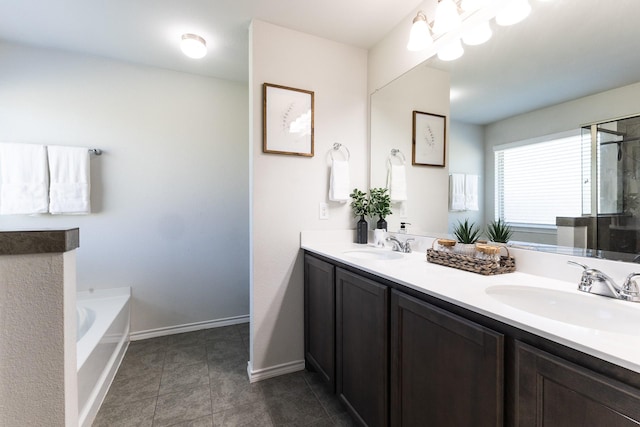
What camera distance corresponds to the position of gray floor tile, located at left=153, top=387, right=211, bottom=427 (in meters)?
1.52

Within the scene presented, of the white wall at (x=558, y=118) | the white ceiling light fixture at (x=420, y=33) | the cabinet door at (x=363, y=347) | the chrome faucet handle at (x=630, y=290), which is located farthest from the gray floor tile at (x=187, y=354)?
the white ceiling light fixture at (x=420, y=33)

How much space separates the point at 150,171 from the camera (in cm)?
249

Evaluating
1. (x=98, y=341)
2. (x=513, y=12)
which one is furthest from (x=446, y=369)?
(x=98, y=341)

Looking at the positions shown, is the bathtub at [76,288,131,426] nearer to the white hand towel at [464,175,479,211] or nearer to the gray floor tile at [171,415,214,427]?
the gray floor tile at [171,415,214,427]

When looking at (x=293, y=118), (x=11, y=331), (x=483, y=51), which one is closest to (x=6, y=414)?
(x=11, y=331)

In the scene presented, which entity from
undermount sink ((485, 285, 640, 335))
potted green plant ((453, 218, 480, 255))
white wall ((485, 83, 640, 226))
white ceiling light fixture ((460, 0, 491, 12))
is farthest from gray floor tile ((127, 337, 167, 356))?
white ceiling light fixture ((460, 0, 491, 12))

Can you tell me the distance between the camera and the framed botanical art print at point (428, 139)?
1.68 m

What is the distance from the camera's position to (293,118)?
195 centimetres

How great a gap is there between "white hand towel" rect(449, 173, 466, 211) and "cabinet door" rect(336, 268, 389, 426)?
72cm

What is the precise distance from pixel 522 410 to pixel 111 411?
6.61 feet

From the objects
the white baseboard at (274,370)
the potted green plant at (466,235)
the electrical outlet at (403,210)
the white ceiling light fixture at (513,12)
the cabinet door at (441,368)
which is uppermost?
the white ceiling light fixture at (513,12)

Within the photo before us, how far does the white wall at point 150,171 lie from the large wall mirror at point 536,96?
71.7 inches

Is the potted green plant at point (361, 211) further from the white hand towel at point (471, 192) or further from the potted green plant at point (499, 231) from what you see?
the potted green plant at point (499, 231)

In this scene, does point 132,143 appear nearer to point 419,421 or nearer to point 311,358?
point 311,358
